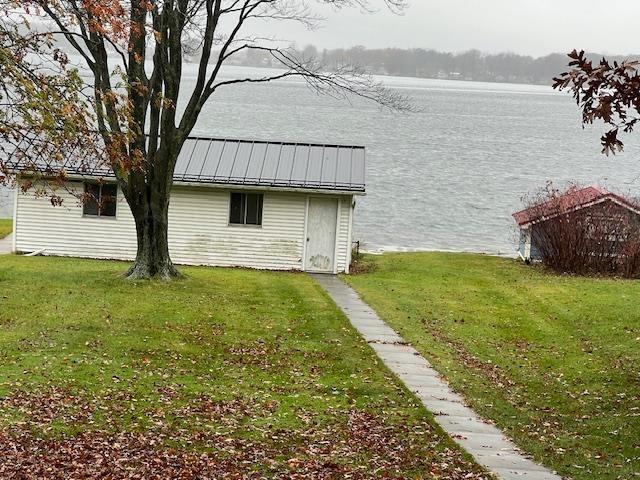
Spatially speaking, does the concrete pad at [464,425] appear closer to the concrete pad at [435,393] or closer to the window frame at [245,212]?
the concrete pad at [435,393]

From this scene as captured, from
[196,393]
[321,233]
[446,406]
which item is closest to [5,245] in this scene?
[321,233]

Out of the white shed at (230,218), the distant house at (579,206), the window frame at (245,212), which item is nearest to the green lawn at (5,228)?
the white shed at (230,218)

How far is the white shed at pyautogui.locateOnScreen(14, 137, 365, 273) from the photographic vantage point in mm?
27812

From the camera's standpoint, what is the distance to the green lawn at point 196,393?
28.2 feet

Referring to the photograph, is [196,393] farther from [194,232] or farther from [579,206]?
[579,206]

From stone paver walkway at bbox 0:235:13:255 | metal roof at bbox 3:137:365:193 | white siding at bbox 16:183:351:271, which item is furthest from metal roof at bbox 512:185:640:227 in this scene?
stone paver walkway at bbox 0:235:13:255

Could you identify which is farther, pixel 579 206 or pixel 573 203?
pixel 573 203

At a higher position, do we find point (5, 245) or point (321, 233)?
point (321, 233)

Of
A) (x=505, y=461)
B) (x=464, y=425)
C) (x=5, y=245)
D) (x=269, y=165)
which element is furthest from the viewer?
(x=5, y=245)

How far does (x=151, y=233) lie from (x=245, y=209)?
713 centimetres

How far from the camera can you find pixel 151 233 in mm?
21328

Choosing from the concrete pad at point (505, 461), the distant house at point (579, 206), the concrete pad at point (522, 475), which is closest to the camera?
the concrete pad at point (522, 475)

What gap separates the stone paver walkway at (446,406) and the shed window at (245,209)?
9108 mm

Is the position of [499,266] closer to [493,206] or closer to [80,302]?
[80,302]
